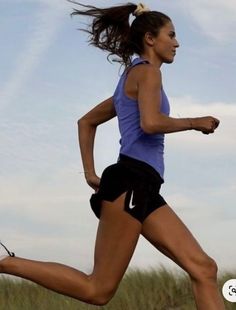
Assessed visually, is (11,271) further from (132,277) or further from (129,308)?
(132,277)

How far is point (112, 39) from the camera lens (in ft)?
18.4

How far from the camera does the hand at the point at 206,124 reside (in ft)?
15.4

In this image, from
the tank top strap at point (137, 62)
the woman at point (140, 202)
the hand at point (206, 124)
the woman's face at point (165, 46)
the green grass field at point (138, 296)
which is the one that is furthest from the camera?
the green grass field at point (138, 296)

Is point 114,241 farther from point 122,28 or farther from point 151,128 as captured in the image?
point 122,28

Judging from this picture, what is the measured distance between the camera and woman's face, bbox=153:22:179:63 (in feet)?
16.7

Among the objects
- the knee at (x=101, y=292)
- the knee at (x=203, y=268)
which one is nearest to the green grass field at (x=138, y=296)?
the knee at (x=101, y=292)

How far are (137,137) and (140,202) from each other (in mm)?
391

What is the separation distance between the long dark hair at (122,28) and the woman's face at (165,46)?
4 centimetres

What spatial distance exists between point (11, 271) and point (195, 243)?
1.18m

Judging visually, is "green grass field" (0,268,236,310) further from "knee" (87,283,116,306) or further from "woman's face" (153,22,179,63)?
"woman's face" (153,22,179,63)

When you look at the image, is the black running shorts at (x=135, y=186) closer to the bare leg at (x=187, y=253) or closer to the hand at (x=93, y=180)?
the bare leg at (x=187, y=253)

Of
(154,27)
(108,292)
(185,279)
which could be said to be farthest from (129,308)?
(154,27)

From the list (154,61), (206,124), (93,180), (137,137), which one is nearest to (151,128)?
(137,137)

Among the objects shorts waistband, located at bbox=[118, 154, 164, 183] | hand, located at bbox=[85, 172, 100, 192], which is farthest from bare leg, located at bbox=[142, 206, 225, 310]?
hand, located at bbox=[85, 172, 100, 192]
